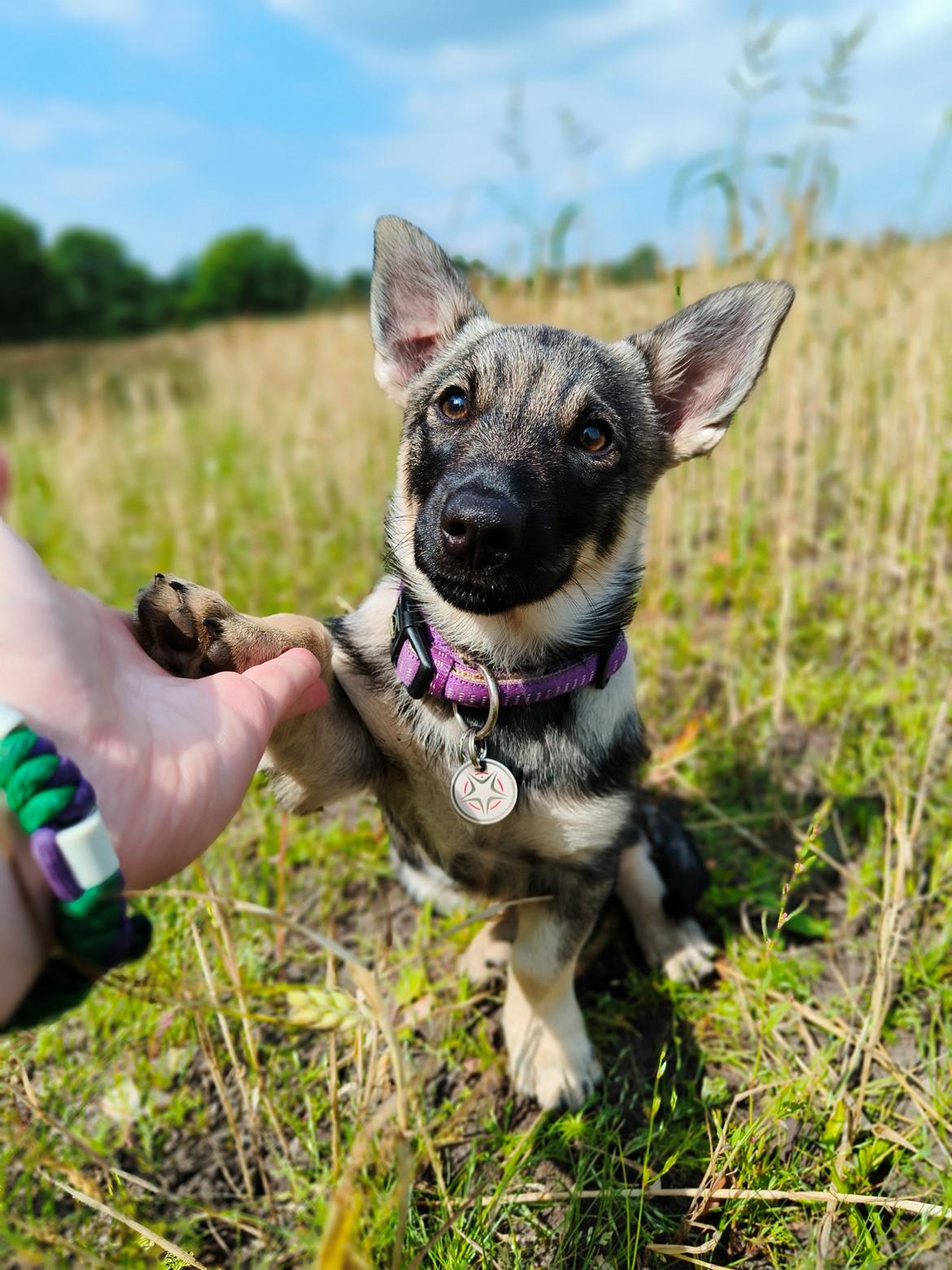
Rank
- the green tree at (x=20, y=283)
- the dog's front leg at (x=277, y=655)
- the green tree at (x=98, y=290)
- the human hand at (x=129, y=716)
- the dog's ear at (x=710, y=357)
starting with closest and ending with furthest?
the human hand at (x=129, y=716) < the dog's front leg at (x=277, y=655) < the dog's ear at (x=710, y=357) < the green tree at (x=20, y=283) < the green tree at (x=98, y=290)

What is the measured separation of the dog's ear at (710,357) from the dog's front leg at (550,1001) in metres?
1.42

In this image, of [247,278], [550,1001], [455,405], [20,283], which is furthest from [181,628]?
[247,278]

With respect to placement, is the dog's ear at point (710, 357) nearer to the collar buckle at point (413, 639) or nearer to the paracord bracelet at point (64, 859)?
the collar buckle at point (413, 639)

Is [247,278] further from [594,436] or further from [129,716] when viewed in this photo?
[129,716]

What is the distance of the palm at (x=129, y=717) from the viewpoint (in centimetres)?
129

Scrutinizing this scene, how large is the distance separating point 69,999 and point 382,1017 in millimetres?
444

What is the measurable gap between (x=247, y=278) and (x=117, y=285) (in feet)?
29.7

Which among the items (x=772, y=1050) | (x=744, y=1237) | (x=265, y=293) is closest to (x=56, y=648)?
(x=744, y=1237)

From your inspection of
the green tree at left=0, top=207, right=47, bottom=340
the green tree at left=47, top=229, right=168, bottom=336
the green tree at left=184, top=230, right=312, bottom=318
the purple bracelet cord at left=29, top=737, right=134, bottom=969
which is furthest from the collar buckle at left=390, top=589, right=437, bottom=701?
the green tree at left=184, top=230, right=312, bottom=318

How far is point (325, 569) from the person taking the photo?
545cm

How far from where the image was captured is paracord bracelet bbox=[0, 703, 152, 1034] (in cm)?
112

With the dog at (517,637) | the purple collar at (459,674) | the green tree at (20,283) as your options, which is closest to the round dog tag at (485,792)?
the dog at (517,637)

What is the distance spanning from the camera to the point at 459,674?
2.11 m

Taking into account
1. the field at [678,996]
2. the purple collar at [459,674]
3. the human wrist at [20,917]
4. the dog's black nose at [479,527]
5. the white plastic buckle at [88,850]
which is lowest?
the field at [678,996]
